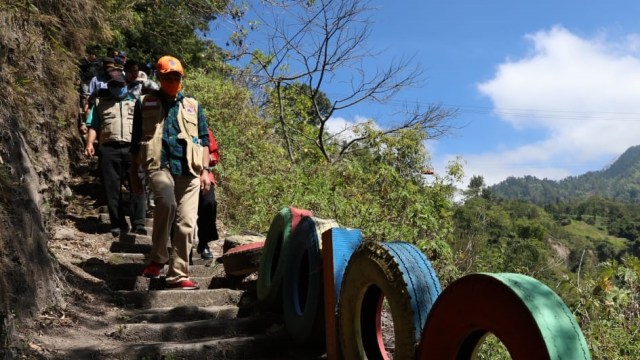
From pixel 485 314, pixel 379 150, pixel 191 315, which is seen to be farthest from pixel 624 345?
pixel 379 150

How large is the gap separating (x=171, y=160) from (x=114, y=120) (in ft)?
8.06

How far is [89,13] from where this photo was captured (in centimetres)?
872

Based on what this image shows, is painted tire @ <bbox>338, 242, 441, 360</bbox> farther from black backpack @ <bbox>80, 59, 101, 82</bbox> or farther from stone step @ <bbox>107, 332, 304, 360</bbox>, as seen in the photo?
black backpack @ <bbox>80, 59, 101, 82</bbox>

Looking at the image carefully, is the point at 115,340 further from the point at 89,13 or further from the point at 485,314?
the point at 89,13

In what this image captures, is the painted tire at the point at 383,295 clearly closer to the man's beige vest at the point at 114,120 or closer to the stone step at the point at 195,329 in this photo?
the stone step at the point at 195,329

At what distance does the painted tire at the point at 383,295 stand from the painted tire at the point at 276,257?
108 centimetres

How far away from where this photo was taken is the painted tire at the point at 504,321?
6.70 ft

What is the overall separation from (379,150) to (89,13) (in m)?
7.16

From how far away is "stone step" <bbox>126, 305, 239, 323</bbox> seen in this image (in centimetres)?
438

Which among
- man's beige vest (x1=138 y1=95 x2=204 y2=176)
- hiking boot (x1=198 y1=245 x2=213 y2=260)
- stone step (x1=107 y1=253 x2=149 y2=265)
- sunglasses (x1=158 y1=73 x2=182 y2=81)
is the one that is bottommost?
stone step (x1=107 y1=253 x2=149 y2=265)

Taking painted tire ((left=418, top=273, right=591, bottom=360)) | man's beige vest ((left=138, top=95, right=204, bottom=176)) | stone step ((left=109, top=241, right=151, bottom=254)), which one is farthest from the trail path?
painted tire ((left=418, top=273, right=591, bottom=360))

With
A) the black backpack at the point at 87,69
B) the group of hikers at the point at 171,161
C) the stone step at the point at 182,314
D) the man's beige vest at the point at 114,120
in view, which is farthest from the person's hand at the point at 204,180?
the black backpack at the point at 87,69

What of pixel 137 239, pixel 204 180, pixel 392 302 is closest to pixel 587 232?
pixel 137 239

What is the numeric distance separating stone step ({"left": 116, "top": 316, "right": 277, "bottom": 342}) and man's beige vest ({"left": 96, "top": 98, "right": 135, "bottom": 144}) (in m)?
3.28
